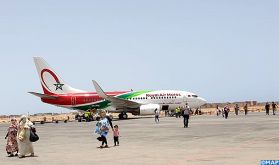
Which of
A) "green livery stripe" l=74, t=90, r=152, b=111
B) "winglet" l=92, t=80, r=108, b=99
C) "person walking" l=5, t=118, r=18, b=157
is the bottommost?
"person walking" l=5, t=118, r=18, b=157

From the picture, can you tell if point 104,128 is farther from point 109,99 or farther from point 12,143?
point 109,99

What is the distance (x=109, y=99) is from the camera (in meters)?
63.8

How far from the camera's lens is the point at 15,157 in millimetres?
18406

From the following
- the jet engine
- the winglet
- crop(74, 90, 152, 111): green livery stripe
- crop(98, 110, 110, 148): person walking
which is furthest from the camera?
crop(74, 90, 152, 111): green livery stripe

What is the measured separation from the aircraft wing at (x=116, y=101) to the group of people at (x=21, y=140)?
43.1 m

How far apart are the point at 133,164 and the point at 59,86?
5447 cm

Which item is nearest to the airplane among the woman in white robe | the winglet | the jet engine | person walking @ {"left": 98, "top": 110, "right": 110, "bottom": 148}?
the winglet

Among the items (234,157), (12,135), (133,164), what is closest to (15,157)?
(12,135)

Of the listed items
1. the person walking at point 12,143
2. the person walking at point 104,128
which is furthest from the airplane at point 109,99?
the person walking at point 12,143

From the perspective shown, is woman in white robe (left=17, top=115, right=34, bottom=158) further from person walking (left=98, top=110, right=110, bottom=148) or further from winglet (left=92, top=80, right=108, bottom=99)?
winglet (left=92, top=80, right=108, bottom=99)

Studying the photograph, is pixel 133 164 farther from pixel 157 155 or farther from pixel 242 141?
pixel 242 141

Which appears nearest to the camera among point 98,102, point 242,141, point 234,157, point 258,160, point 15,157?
point 258,160

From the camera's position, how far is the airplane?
65.1 meters

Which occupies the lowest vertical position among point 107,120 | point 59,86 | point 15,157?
point 15,157
